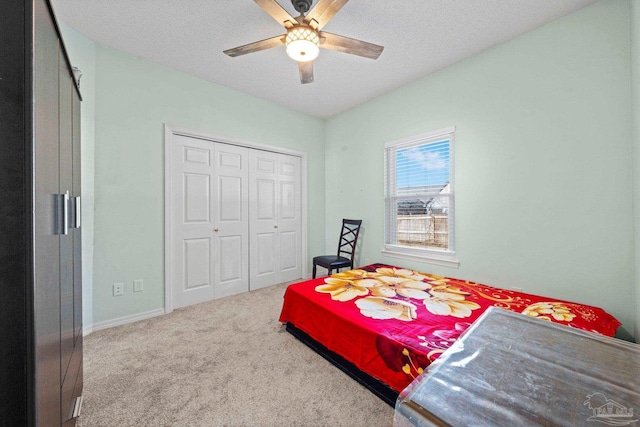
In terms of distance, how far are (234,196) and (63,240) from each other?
8.28 feet

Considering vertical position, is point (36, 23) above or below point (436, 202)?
above

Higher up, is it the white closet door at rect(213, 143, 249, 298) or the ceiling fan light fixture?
the ceiling fan light fixture

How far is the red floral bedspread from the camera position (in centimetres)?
150

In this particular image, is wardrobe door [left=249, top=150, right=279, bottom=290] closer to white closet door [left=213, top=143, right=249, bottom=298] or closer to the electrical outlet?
white closet door [left=213, top=143, right=249, bottom=298]

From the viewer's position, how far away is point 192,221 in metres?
3.09

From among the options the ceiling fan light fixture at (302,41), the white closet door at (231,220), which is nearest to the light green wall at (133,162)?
the white closet door at (231,220)

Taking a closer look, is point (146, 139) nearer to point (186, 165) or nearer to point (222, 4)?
point (186, 165)

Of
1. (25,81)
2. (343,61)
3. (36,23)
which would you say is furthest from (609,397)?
(343,61)

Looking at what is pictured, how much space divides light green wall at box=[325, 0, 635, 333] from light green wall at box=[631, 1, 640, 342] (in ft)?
0.28

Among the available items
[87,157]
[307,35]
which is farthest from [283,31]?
[87,157]

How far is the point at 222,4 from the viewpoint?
2.00 metres

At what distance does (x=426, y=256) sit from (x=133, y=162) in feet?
11.9

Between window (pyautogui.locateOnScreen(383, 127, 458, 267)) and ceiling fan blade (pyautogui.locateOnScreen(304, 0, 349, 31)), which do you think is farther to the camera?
window (pyautogui.locateOnScreen(383, 127, 458, 267))

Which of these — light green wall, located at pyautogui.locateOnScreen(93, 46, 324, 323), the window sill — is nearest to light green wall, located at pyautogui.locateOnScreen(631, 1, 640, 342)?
the window sill
